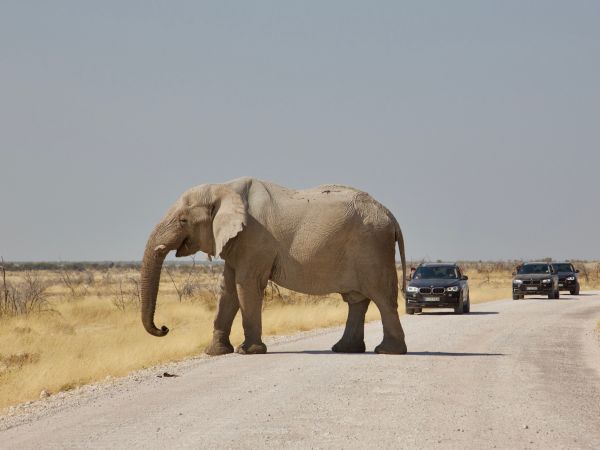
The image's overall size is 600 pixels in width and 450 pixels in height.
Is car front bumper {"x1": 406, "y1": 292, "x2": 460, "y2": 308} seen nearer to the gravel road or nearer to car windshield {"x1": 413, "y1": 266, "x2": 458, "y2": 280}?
car windshield {"x1": 413, "y1": 266, "x2": 458, "y2": 280}

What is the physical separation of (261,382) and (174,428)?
3.84 meters

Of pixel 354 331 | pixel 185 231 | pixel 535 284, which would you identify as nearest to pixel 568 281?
pixel 535 284

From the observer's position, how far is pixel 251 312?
1905cm

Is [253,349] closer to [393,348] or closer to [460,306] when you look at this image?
[393,348]

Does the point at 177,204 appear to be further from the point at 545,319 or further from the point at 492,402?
the point at 545,319

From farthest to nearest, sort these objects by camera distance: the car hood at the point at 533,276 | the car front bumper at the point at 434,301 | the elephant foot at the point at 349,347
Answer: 1. the car hood at the point at 533,276
2. the car front bumper at the point at 434,301
3. the elephant foot at the point at 349,347

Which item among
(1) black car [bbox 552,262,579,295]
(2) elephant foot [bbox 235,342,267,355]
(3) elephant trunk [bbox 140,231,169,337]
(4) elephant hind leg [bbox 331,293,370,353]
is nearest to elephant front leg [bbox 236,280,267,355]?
(2) elephant foot [bbox 235,342,267,355]

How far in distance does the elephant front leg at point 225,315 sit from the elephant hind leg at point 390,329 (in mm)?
2543

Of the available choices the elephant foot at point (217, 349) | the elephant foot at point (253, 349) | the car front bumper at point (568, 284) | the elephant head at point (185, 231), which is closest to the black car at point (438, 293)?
the elephant foot at point (217, 349)

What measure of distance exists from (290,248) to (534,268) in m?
30.9

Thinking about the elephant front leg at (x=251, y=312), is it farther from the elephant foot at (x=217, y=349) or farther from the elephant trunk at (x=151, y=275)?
the elephant trunk at (x=151, y=275)

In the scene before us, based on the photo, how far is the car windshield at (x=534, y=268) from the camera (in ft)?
157

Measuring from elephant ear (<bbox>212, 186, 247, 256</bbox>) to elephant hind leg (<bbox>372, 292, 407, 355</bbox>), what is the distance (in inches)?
106

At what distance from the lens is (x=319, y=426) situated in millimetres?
10539
